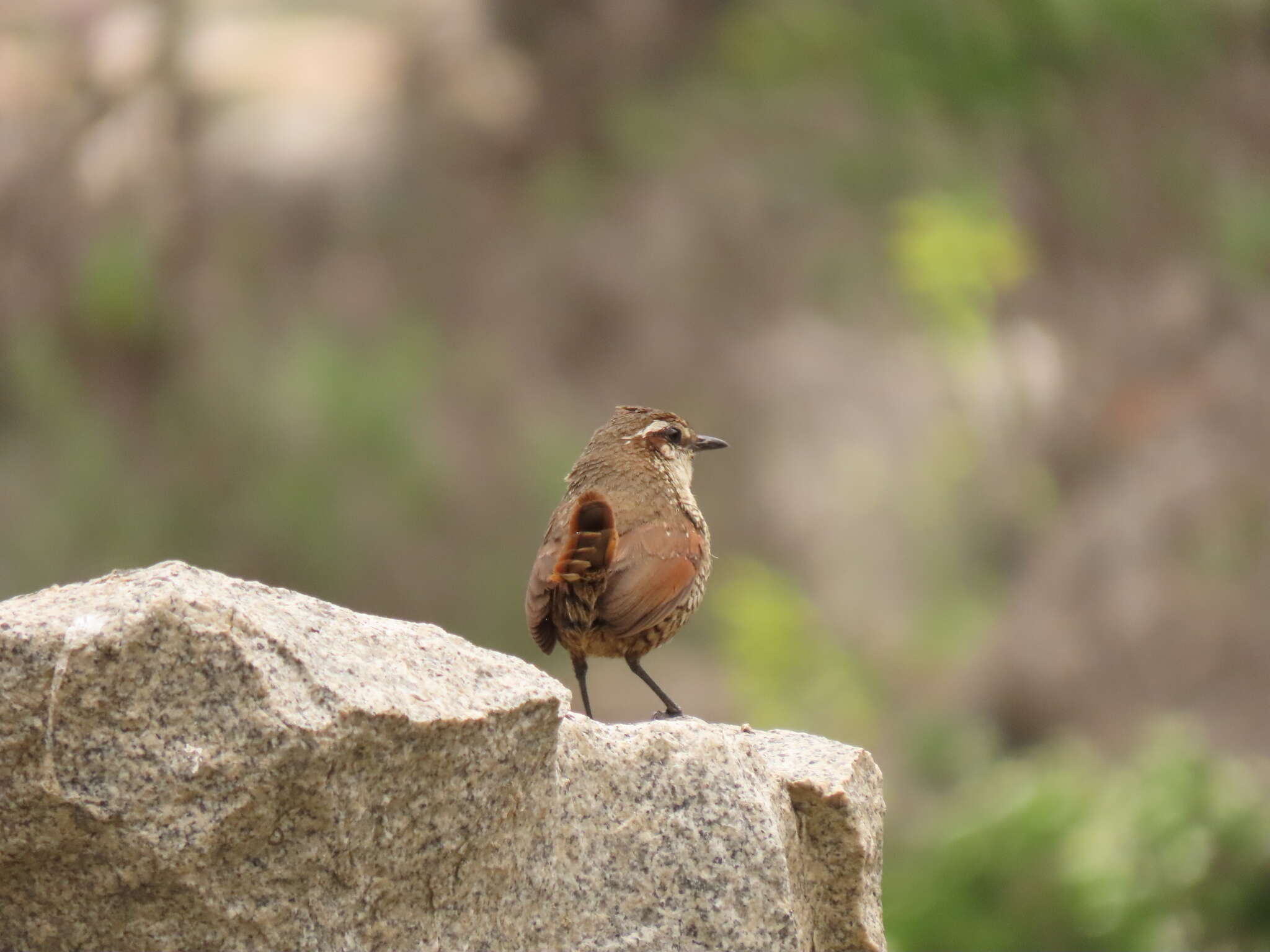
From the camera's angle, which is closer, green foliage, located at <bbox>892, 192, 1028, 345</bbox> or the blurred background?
the blurred background

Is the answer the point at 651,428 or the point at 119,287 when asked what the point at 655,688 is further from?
the point at 119,287

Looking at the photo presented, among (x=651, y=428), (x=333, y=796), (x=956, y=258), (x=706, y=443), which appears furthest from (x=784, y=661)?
(x=333, y=796)

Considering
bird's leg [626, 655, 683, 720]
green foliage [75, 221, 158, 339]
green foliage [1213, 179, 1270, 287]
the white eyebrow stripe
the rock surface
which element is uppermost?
green foliage [1213, 179, 1270, 287]

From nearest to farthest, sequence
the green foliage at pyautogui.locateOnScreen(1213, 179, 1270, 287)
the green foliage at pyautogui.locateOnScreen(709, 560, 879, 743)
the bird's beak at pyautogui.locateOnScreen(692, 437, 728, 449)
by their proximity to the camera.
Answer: the bird's beak at pyautogui.locateOnScreen(692, 437, 728, 449), the green foliage at pyautogui.locateOnScreen(709, 560, 879, 743), the green foliage at pyautogui.locateOnScreen(1213, 179, 1270, 287)

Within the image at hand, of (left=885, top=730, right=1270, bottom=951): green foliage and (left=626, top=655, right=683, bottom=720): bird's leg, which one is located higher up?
(left=885, top=730, right=1270, bottom=951): green foliage

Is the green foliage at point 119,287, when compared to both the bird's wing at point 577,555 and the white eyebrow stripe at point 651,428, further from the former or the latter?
the bird's wing at point 577,555

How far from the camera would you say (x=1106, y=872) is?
7.64 metres

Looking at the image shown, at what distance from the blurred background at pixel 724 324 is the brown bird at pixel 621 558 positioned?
7576mm

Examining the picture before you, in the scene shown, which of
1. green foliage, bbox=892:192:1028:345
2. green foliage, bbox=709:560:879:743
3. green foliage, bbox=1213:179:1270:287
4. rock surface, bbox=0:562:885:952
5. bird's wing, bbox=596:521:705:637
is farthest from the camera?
green foliage, bbox=1213:179:1270:287

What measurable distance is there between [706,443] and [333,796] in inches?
92.1

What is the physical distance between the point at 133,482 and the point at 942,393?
21.3ft

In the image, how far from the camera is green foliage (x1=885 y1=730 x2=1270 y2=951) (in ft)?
24.9

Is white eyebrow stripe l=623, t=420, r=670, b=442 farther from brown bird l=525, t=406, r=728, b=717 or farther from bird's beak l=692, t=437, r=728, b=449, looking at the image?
bird's beak l=692, t=437, r=728, b=449

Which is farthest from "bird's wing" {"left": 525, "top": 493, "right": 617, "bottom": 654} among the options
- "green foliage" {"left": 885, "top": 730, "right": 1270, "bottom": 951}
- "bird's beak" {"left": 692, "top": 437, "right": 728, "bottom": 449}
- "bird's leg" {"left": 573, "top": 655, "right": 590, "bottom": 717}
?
"green foliage" {"left": 885, "top": 730, "right": 1270, "bottom": 951}
